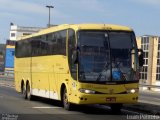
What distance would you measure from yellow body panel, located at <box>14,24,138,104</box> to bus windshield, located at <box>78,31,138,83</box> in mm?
283

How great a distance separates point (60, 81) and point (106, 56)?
307cm

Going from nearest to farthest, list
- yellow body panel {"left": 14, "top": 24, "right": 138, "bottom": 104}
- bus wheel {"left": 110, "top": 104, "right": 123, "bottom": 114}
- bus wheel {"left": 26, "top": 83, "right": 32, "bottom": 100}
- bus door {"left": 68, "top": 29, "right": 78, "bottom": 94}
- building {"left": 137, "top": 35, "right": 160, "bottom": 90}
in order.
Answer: yellow body panel {"left": 14, "top": 24, "right": 138, "bottom": 104} < bus door {"left": 68, "top": 29, "right": 78, "bottom": 94} < bus wheel {"left": 110, "top": 104, "right": 123, "bottom": 114} < bus wheel {"left": 26, "top": 83, "right": 32, "bottom": 100} < building {"left": 137, "top": 35, "right": 160, "bottom": 90}

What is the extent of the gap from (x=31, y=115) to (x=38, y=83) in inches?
A: 304

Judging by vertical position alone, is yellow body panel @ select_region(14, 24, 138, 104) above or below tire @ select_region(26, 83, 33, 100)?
above

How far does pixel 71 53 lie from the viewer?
19.7m

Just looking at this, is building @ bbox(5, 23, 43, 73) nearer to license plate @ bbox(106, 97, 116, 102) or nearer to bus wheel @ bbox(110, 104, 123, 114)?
bus wheel @ bbox(110, 104, 123, 114)

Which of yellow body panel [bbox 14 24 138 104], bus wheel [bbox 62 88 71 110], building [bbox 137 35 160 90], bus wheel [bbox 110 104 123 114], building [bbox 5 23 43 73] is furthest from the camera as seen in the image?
building [bbox 5 23 43 73]

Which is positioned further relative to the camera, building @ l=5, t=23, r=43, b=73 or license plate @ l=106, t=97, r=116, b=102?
building @ l=5, t=23, r=43, b=73

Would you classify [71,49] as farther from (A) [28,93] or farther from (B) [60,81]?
(A) [28,93]

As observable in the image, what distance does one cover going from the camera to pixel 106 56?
62.5 feet

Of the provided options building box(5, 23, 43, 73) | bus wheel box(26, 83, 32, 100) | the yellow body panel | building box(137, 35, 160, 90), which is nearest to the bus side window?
the yellow body panel

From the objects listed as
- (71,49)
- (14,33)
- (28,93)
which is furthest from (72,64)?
(14,33)

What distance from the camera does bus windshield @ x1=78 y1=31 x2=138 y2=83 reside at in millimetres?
18766

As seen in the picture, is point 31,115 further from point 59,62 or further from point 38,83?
point 38,83
